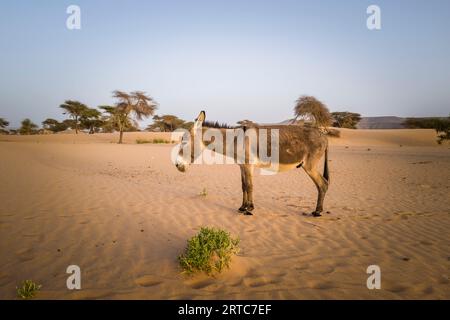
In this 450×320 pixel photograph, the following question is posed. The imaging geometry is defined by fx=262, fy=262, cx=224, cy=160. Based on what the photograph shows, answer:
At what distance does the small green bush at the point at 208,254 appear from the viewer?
3.64 m

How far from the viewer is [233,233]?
5.64 metres

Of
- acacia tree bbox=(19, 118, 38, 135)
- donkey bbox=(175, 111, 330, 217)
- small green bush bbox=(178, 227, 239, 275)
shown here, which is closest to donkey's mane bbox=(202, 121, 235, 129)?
donkey bbox=(175, 111, 330, 217)

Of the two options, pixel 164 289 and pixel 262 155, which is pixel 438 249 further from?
pixel 164 289

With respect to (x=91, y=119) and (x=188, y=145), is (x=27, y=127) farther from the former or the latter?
(x=188, y=145)

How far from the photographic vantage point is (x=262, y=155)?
703 centimetres

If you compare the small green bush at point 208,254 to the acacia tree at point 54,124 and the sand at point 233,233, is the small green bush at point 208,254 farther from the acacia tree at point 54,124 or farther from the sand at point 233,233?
the acacia tree at point 54,124

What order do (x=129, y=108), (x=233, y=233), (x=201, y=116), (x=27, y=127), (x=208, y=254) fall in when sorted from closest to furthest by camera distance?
(x=208, y=254), (x=233, y=233), (x=201, y=116), (x=129, y=108), (x=27, y=127)

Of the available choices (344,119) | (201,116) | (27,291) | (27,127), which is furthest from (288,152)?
(27,127)

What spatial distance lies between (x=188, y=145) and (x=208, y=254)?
146 inches

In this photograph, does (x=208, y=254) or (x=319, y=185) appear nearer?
(x=208, y=254)

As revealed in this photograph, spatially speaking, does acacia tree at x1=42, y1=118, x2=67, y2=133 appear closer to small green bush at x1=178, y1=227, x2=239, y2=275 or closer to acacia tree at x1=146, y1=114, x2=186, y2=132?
acacia tree at x1=146, y1=114, x2=186, y2=132

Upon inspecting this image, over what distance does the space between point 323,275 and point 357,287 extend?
0.46 meters

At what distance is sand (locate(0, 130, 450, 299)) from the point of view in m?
3.42
